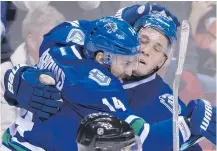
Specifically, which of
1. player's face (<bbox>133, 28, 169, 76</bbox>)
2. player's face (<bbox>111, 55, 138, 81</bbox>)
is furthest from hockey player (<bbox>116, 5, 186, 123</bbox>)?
player's face (<bbox>111, 55, 138, 81</bbox>)

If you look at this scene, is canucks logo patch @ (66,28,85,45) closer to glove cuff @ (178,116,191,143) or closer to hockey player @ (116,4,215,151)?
hockey player @ (116,4,215,151)

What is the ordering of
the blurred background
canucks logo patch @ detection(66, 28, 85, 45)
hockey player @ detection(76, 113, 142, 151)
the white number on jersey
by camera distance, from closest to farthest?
hockey player @ detection(76, 113, 142, 151) → the white number on jersey → canucks logo patch @ detection(66, 28, 85, 45) → the blurred background

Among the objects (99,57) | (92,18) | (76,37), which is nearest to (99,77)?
(99,57)

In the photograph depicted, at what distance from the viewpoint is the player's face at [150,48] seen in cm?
177

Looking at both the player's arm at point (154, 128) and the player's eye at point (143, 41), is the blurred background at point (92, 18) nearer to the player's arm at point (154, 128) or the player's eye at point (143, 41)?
the player's eye at point (143, 41)

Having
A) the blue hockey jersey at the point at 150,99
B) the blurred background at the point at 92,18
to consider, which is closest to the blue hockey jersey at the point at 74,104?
the blue hockey jersey at the point at 150,99

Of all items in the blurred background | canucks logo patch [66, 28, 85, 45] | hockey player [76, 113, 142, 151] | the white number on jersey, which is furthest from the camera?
the blurred background

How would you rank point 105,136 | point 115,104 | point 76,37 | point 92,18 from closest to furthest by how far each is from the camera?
1. point 105,136
2. point 115,104
3. point 76,37
4. point 92,18

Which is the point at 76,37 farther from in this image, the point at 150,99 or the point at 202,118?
the point at 202,118

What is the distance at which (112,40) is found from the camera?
1.61 m

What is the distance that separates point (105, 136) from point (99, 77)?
8.9 inches

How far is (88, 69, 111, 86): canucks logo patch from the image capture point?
1602 mm

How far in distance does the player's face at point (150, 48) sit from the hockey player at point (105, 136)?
1.18ft

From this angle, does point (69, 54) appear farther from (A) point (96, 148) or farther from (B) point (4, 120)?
(B) point (4, 120)
